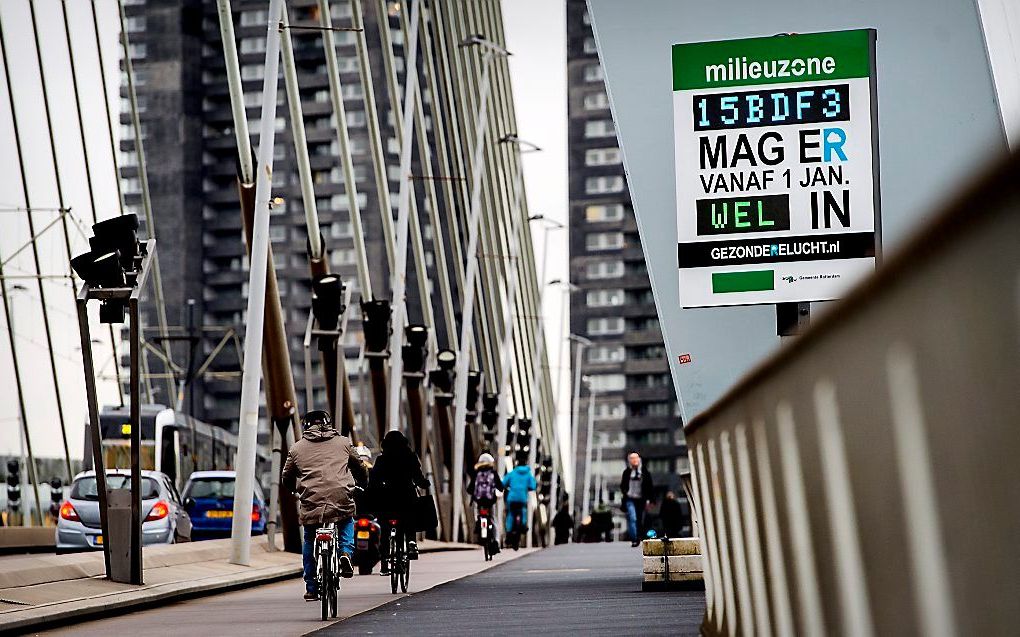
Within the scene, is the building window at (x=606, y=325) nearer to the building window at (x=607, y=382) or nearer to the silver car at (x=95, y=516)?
the building window at (x=607, y=382)

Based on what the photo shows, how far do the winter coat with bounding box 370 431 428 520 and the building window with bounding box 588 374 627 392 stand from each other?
131 meters

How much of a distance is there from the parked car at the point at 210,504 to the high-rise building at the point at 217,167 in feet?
278

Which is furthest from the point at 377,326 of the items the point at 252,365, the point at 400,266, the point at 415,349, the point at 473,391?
the point at 473,391

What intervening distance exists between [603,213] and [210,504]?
374 ft

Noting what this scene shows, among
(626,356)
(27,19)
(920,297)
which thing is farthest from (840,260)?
(626,356)

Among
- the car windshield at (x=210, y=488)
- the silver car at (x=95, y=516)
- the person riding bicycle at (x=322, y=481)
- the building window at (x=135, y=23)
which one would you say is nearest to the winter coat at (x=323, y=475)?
the person riding bicycle at (x=322, y=481)

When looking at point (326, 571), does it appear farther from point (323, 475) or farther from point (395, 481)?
point (395, 481)

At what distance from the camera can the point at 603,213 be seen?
15162 cm

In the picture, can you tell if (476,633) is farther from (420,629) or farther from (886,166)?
(886,166)

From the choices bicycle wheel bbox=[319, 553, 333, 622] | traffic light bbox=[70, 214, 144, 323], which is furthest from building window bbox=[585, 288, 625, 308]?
bicycle wheel bbox=[319, 553, 333, 622]

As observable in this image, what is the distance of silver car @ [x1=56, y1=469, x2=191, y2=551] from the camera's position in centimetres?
2722

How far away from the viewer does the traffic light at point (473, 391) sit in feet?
183

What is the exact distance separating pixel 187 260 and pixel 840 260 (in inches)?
4725

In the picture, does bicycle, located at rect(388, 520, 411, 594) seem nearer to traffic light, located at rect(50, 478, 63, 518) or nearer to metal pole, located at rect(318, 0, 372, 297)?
metal pole, located at rect(318, 0, 372, 297)
